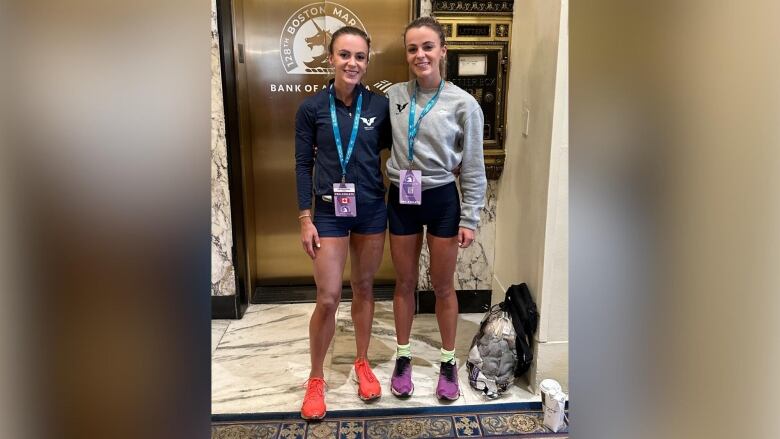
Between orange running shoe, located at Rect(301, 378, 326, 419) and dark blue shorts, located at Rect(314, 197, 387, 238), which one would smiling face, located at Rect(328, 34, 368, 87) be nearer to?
dark blue shorts, located at Rect(314, 197, 387, 238)

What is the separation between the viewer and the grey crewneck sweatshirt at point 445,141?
6.92 ft

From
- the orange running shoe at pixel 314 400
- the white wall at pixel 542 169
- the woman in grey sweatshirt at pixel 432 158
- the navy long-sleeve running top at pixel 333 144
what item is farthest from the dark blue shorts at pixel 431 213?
the orange running shoe at pixel 314 400

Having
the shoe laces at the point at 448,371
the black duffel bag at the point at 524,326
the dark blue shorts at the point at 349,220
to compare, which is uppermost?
the dark blue shorts at the point at 349,220

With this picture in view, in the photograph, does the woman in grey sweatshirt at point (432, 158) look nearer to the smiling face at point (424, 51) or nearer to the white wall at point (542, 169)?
the smiling face at point (424, 51)

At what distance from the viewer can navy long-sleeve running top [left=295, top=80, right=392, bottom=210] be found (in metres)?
2.11

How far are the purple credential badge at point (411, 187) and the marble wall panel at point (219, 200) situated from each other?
1.25 metres

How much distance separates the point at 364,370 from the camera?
2490mm

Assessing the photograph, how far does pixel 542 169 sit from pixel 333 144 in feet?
3.06

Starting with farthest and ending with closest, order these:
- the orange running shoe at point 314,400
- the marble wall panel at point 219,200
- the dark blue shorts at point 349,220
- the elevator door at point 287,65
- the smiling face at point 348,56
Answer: the elevator door at point 287,65
the marble wall panel at point 219,200
the orange running shoe at point 314,400
the dark blue shorts at point 349,220
the smiling face at point 348,56

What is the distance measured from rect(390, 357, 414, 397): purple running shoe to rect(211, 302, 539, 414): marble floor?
1.4 inches

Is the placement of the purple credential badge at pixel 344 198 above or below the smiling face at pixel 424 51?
below
